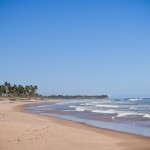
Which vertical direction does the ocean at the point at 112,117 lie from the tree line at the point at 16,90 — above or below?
below

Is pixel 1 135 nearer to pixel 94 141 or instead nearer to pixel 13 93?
pixel 94 141

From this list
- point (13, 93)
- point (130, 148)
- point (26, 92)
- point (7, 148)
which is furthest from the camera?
point (26, 92)

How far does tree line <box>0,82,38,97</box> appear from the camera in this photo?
411 feet

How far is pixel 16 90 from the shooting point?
439 ft

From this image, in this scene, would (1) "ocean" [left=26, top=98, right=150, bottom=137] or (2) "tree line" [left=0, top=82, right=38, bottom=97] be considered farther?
(2) "tree line" [left=0, top=82, right=38, bottom=97]

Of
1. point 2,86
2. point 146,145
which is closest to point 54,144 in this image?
point 146,145

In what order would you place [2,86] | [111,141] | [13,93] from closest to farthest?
[111,141] → [2,86] → [13,93]

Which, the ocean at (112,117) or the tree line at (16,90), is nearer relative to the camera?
the ocean at (112,117)

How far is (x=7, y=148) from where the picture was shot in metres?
9.19

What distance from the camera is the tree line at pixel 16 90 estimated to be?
125 meters

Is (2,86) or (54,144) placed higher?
(2,86)

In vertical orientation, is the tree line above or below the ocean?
above

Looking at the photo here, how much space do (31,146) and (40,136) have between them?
2.15 m

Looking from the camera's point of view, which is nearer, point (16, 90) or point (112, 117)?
point (112, 117)
